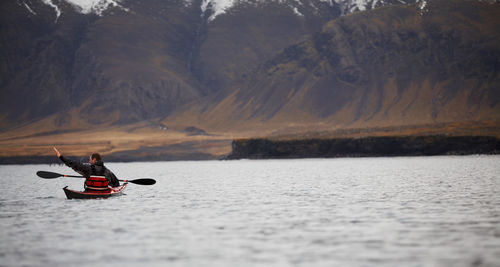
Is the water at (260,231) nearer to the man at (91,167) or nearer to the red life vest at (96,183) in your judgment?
the red life vest at (96,183)

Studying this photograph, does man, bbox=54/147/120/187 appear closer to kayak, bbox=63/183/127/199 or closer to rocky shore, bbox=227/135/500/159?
kayak, bbox=63/183/127/199

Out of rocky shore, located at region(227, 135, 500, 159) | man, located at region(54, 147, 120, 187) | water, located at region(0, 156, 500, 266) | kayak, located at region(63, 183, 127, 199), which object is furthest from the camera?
rocky shore, located at region(227, 135, 500, 159)

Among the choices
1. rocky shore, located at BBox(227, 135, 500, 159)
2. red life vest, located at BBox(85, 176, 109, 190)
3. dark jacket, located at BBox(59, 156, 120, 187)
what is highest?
dark jacket, located at BBox(59, 156, 120, 187)

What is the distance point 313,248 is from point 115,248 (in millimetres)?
6834

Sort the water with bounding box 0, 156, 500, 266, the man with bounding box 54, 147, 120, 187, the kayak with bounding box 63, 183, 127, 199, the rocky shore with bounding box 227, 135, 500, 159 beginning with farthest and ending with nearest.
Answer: the rocky shore with bounding box 227, 135, 500, 159 → the kayak with bounding box 63, 183, 127, 199 → the man with bounding box 54, 147, 120, 187 → the water with bounding box 0, 156, 500, 266

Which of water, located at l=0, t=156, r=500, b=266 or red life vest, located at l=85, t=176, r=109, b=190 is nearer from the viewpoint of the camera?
water, located at l=0, t=156, r=500, b=266

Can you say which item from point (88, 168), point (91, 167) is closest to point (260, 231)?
point (91, 167)

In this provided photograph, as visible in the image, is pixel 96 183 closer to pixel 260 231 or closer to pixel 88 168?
pixel 88 168

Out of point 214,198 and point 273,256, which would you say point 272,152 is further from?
point 273,256

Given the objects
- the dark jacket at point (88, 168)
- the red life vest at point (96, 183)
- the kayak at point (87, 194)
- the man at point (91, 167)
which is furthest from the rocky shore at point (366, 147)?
the man at point (91, 167)

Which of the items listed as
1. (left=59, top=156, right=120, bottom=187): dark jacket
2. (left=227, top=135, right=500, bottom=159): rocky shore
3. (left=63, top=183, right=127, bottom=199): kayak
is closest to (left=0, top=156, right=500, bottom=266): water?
(left=63, top=183, right=127, bottom=199): kayak

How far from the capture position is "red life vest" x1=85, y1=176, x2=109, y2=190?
4400 cm

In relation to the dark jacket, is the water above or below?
below

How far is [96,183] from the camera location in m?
44.2
